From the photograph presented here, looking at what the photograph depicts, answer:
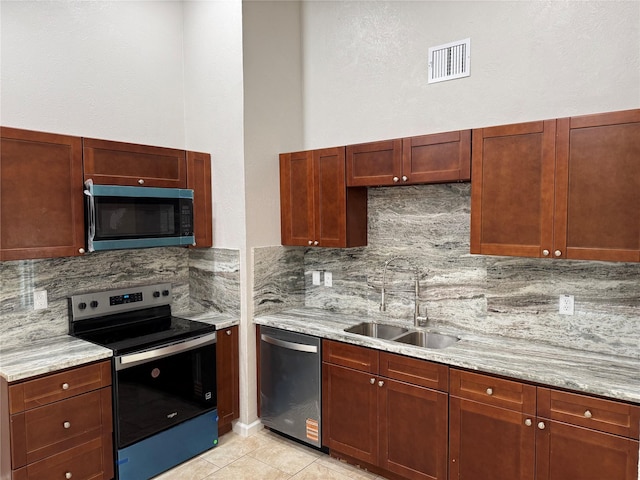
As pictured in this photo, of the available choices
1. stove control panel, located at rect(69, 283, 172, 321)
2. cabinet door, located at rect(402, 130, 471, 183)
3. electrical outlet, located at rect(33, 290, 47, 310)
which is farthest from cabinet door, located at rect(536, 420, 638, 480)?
electrical outlet, located at rect(33, 290, 47, 310)

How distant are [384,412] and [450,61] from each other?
232 cm

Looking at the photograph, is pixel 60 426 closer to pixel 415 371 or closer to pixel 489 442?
pixel 415 371

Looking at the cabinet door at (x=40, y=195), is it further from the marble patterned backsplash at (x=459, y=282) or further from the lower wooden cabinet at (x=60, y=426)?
the marble patterned backsplash at (x=459, y=282)

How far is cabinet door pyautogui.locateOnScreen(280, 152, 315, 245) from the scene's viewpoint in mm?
3439

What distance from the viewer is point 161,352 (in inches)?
115

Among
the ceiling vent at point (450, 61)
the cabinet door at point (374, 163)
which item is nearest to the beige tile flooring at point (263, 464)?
the cabinet door at point (374, 163)

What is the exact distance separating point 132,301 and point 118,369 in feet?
2.54

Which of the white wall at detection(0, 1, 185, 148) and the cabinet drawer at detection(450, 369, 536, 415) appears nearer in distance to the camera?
the cabinet drawer at detection(450, 369, 536, 415)

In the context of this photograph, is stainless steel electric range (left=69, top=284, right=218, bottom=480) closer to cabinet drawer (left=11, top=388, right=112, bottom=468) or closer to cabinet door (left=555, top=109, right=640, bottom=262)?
cabinet drawer (left=11, top=388, right=112, bottom=468)

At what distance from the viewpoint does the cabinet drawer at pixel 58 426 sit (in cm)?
234

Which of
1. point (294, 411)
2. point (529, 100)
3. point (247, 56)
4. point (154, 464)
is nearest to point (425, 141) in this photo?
point (529, 100)

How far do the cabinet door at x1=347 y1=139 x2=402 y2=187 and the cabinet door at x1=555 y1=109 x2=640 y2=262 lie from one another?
3.17 feet

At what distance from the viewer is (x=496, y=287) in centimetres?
288

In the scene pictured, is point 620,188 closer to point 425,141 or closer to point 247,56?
point 425,141
